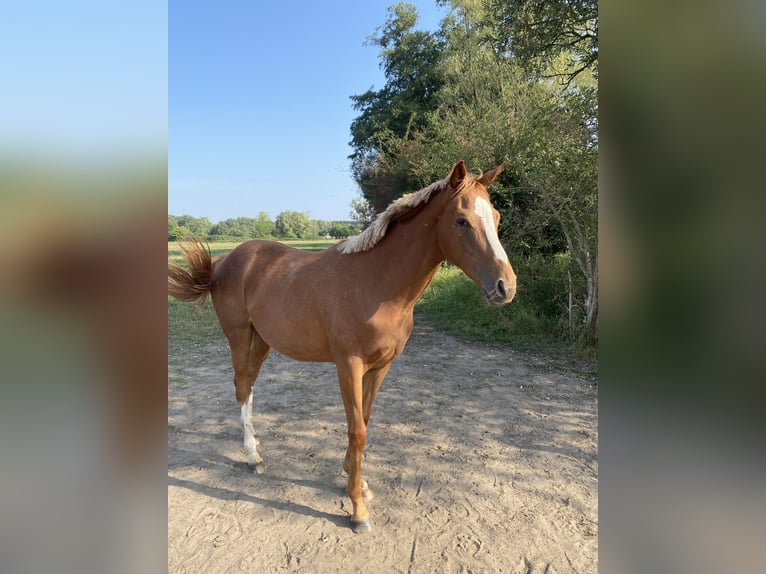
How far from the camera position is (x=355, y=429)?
7.66ft

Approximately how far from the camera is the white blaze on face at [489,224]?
1864 mm

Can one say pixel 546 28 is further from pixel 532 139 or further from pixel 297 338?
pixel 297 338

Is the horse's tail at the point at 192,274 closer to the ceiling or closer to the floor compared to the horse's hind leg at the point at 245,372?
closer to the ceiling

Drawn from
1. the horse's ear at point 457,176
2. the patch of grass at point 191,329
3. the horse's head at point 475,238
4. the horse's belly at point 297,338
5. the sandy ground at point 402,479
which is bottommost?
the patch of grass at point 191,329

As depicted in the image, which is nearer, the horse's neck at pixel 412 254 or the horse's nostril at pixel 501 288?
the horse's nostril at pixel 501 288

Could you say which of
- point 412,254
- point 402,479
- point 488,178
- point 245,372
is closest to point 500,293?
point 412,254

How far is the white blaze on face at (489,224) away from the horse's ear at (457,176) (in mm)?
143

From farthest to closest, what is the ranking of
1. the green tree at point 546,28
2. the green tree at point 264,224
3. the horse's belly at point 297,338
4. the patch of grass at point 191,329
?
the green tree at point 264,224 → the patch of grass at point 191,329 → the green tree at point 546,28 → the horse's belly at point 297,338

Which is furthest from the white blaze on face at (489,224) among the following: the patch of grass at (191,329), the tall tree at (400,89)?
the tall tree at (400,89)

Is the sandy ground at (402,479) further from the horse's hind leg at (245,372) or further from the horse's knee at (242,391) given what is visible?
the horse's knee at (242,391)
